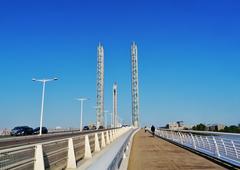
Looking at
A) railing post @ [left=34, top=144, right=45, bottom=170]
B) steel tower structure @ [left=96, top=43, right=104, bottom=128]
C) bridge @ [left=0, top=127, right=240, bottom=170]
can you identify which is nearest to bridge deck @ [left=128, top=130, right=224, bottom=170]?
bridge @ [left=0, top=127, right=240, bottom=170]

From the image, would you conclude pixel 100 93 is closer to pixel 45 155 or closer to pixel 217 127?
pixel 217 127

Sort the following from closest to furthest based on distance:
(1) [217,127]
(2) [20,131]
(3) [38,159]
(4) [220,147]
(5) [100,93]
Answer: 1. (3) [38,159]
2. (4) [220,147]
3. (2) [20,131]
4. (1) [217,127]
5. (5) [100,93]

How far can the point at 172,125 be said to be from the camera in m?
109

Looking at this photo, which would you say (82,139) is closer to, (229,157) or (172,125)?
(229,157)

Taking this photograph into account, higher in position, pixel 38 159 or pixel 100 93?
pixel 100 93

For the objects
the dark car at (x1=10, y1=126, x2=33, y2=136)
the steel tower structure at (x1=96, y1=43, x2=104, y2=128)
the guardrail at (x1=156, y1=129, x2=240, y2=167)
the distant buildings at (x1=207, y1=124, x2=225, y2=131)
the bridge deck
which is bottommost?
the bridge deck

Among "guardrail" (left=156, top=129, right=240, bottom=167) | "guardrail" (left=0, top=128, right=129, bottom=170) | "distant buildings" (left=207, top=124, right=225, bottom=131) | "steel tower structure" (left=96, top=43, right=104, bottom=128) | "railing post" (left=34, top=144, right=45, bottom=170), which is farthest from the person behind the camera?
"steel tower structure" (left=96, top=43, right=104, bottom=128)

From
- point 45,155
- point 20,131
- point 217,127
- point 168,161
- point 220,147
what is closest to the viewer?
point 45,155

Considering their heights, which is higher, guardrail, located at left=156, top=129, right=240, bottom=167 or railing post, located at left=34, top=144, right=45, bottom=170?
guardrail, located at left=156, top=129, right=240, bottom=167

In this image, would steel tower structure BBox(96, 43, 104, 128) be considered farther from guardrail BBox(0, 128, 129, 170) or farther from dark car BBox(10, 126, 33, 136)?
guardrail BBox(0, 128, 129, 170)

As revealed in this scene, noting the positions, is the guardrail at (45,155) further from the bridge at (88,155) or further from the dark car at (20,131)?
the dark car at (20,131)

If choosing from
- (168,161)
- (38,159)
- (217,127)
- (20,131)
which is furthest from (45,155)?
(217,127)

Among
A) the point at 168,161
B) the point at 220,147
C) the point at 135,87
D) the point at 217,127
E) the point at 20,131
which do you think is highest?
the point at 135,87

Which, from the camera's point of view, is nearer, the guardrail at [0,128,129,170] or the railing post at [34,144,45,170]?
the guardrail at [0,128,129,170]
